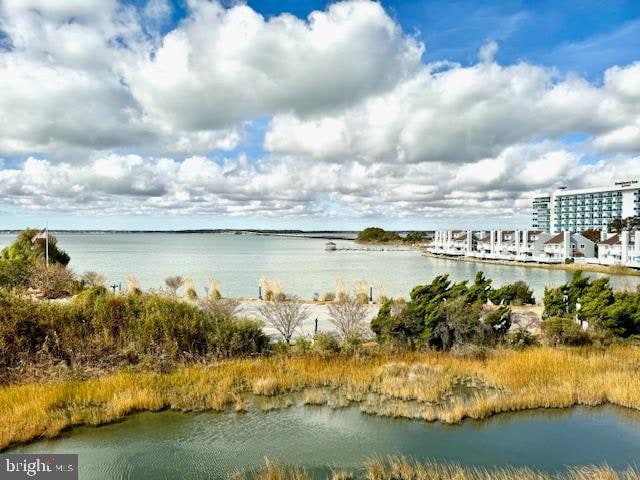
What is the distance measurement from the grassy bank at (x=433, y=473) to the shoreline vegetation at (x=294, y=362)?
80.1 inches

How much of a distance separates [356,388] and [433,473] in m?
3.94

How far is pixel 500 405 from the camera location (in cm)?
1032

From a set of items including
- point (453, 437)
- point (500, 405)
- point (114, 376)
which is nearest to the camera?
point (453, 437)

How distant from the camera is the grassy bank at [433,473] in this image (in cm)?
728

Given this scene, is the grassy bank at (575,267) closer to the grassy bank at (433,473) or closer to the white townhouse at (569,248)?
the white townhouse at (569,248)

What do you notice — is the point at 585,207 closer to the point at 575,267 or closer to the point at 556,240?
the point at 556,240

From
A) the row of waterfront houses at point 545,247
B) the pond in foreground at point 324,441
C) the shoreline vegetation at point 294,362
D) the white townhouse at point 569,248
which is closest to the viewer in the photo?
the pond in foreground at point 324,441

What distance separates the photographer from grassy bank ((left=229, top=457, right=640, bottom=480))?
7.28m

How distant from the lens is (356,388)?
1131 centimetres

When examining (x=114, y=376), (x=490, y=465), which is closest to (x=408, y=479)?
(x=490, y=465)

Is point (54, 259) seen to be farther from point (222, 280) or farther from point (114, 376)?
point (114, 376)

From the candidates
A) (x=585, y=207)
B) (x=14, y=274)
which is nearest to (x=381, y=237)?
(x=585, y=207)

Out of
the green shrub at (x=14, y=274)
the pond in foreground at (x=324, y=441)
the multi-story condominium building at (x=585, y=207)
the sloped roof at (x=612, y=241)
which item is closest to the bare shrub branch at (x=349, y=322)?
the pond in foreground at (x=324, y=441)

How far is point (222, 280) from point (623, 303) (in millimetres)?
34054
